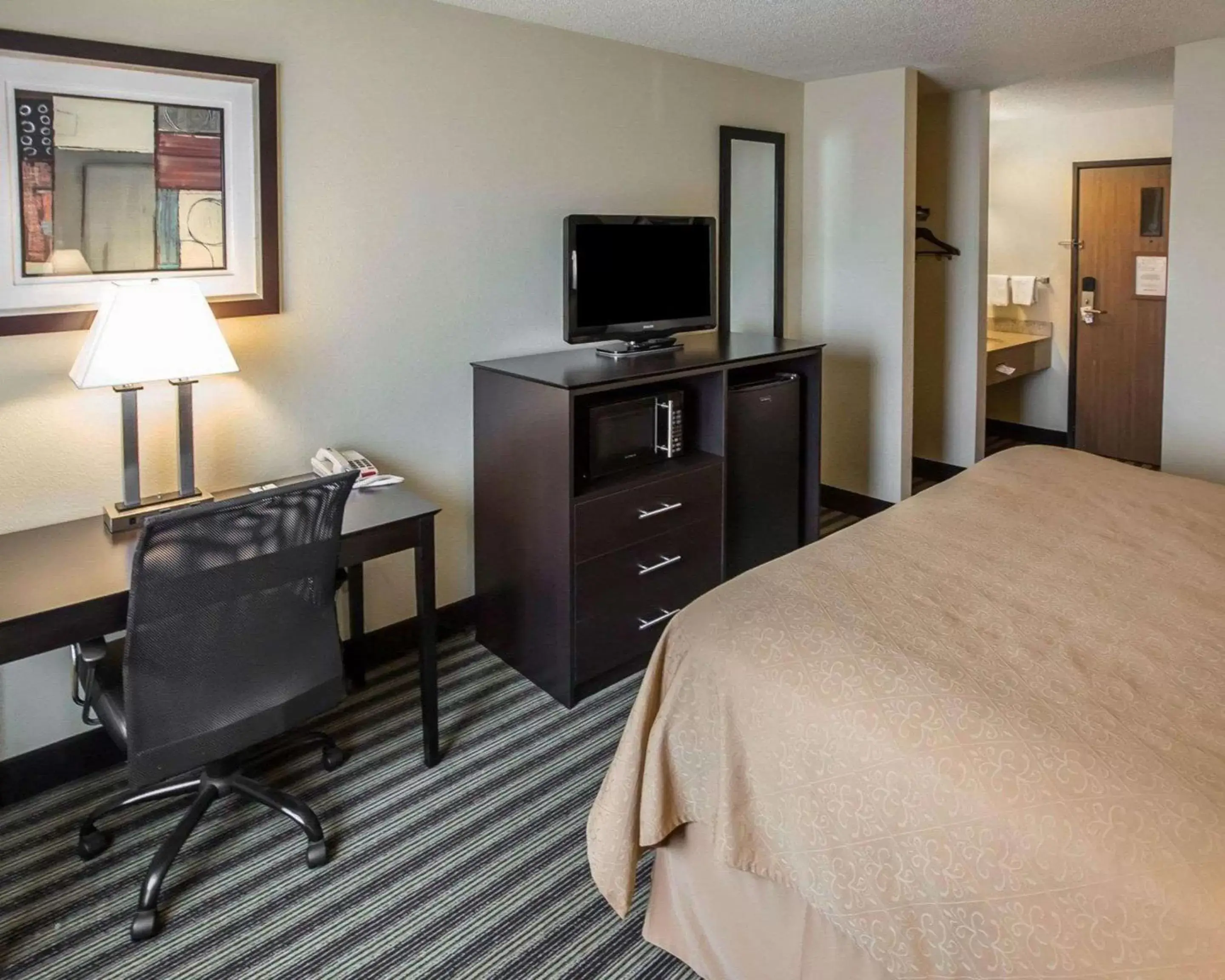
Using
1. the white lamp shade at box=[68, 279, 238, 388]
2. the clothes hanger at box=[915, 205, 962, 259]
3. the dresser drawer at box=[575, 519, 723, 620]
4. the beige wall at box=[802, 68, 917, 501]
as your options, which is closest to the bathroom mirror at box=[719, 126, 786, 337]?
the beige wall at box=[802, 68, 917, 501]

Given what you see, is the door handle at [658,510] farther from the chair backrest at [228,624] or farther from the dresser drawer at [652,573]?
the chair backrest at [228,624]

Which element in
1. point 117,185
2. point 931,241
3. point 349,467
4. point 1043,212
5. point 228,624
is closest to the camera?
point 228,624

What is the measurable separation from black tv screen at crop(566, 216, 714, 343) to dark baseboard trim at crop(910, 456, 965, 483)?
216 cm

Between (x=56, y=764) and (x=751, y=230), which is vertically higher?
(x=751, y=230)

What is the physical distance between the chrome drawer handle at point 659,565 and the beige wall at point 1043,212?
3.79m

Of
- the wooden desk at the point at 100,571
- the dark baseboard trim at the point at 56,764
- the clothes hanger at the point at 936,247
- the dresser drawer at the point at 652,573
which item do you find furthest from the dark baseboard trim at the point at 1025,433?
the dark baseboard trim at the point at 56,764

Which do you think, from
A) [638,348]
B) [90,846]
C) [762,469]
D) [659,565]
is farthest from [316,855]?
[762,469]

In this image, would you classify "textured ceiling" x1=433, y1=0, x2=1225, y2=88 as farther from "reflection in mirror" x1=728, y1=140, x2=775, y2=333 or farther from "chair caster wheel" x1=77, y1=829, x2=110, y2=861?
"chair caster wheel" x1=77, y1=829, x2=110, y2=861

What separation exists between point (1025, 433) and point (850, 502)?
2.17 meters

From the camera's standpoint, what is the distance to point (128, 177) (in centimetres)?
233

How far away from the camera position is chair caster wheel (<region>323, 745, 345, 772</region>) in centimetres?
248

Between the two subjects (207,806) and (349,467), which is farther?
(349,467)

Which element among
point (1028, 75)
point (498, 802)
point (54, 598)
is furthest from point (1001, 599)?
point (1028, 75)

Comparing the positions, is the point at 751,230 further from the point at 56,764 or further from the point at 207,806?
the point at 56,764
